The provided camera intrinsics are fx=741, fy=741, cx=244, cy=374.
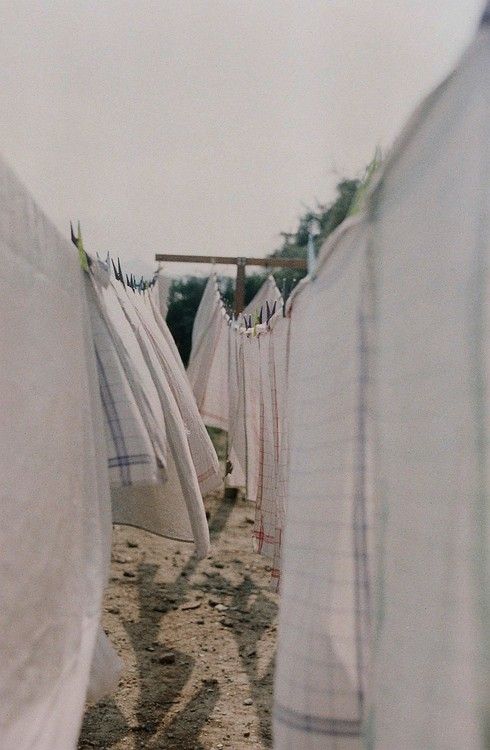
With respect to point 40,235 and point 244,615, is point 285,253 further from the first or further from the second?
point 40,235

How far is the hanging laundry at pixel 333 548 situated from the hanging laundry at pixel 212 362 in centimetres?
296

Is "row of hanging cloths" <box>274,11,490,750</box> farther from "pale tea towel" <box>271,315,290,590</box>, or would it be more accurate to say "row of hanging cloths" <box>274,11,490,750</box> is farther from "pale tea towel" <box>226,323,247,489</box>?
"pale tea towel" <box>226,323,247,489</box>

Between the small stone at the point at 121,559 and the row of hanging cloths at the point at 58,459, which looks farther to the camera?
the small stone at the point at 121,559

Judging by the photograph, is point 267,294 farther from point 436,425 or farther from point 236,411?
point 436,425

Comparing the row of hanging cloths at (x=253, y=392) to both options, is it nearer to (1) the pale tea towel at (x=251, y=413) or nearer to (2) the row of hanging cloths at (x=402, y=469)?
(1) the pale tea towel at (x=251, y=413)

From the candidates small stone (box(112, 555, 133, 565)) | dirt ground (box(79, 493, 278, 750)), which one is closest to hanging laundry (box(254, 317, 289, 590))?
dirt ground (box(79, 493, 278, 750))

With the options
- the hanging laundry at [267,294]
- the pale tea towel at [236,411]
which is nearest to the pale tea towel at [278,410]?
the pale tea towel at [236,411]

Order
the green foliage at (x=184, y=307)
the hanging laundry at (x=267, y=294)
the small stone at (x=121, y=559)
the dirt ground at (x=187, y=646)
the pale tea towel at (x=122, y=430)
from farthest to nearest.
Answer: the green foliage at (x=184, y=307) → the hanging laundry at (x=267, y=294) → the small stone at (x=121, y=559) → the dirt ground at (x=187, y=646) → the pale tea towel at (x=122, y=430)

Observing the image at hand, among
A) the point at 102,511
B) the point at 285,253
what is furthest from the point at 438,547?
the point at 285,253

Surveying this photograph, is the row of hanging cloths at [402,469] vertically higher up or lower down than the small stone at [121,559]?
higher up

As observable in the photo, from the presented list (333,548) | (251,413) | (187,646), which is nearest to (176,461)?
(333,548)

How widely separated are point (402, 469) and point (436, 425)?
6cm

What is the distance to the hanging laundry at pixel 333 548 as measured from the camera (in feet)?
2.52

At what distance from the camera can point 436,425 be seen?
2.16ft
